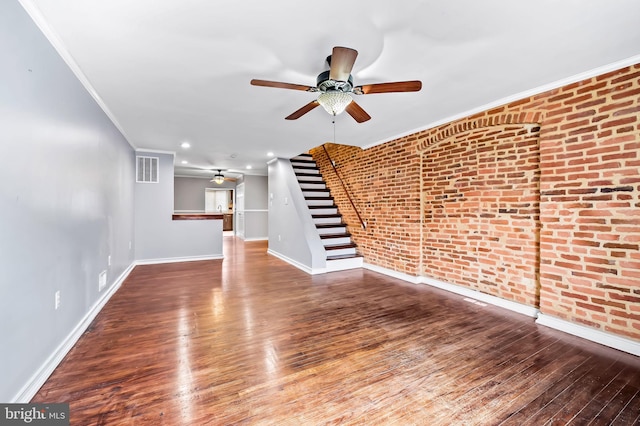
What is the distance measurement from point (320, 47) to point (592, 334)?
338 centimetres

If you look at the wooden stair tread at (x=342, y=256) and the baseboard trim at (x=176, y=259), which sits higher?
the wooden stair tread at (x=342, y=256)

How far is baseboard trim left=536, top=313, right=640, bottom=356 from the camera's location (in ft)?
7.20

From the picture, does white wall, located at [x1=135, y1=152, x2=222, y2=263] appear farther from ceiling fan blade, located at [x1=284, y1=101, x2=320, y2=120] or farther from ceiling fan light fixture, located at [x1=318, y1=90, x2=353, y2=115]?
ceiling fan light fixture, located at [x1=318, y1=90, x2=353, y2=115]

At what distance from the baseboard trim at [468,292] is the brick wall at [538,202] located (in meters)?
0.07

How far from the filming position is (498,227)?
3.18 meters

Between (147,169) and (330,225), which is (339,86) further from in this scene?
(147,169)

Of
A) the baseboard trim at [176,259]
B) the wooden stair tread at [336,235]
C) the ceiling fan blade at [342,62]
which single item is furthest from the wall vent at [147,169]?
the ceiling fan blade at [342,62]

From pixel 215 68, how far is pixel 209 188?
8305 mm

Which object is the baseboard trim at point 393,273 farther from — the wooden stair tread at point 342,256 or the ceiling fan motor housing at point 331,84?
the ceiling fan motor housing at point 331,84

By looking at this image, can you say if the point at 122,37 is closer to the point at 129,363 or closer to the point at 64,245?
the point at 64,245

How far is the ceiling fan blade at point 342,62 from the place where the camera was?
1713mm

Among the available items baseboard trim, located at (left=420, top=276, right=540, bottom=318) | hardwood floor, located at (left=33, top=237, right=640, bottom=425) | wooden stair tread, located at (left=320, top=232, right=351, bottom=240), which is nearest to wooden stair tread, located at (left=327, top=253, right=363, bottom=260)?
wooden stair tread, located at (left=320, top=232, right=351, bottom=240)

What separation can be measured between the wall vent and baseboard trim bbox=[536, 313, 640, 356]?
656 cm

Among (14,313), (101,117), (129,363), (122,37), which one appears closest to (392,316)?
(129,363)
